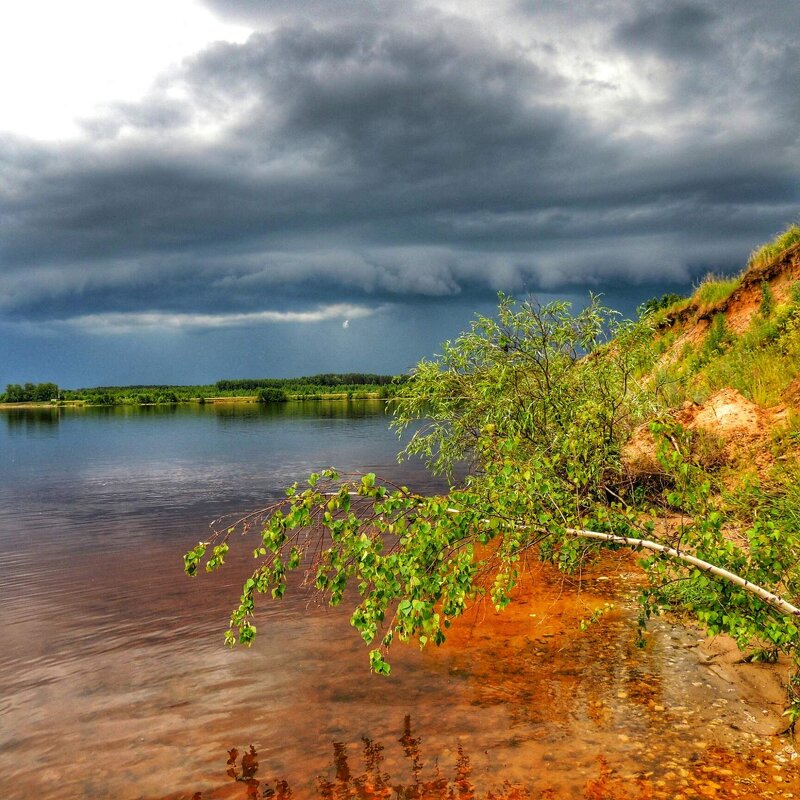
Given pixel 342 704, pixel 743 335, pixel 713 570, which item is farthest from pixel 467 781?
pixel 743 335

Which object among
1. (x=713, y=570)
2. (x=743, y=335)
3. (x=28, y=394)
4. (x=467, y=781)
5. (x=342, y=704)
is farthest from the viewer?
(x=28, y=394)

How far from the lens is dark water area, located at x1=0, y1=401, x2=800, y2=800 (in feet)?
26.8

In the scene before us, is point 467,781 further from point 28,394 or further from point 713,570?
point 28,394

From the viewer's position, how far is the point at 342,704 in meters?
10.3

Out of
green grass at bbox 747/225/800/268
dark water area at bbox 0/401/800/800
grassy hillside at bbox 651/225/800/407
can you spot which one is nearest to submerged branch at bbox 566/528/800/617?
dark water area at bbox 0/401/800/800

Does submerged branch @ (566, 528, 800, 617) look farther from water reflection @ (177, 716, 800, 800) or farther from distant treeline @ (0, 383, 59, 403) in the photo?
distant treeline @ (0, 383, 59, 403)

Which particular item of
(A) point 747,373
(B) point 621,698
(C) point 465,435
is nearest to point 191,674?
(B) point 621,698

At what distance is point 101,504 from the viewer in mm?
30531

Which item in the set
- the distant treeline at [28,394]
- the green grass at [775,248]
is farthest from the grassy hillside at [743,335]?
the distant treeline at [28,394]

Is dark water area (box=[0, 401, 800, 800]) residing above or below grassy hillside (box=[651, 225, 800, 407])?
below

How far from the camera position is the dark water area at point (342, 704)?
8156 mm

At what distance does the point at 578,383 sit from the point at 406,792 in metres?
10.1

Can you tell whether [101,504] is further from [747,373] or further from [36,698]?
[747,373]

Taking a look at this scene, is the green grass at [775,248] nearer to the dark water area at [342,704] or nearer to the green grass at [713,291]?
the green grass at [713,291]
